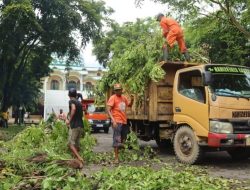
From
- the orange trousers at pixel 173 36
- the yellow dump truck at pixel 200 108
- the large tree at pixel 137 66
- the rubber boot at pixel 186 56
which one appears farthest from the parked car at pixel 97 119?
the orange trousers at pixel 173 36

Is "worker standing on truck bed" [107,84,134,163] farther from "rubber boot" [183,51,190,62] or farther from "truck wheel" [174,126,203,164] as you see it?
"rubber boot" [183,51,190,62]

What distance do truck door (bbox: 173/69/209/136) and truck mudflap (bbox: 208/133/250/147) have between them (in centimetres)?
24

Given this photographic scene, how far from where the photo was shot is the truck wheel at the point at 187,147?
1059 centimetres

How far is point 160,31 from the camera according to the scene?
1306cm

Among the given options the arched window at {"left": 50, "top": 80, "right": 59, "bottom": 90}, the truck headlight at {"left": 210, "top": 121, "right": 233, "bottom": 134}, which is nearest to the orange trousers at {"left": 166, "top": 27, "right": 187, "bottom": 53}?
the truck headlight at {"left": 210, "top": 121, "right": 233, "bottom": 134}

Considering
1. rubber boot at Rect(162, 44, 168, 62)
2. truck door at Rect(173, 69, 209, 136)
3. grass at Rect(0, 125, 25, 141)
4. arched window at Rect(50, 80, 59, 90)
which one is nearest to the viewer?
truck door at Rect(173, 69, 209, 136)

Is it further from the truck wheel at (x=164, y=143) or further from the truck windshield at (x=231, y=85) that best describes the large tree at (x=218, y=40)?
the truck windshield at (x=231, y=85)

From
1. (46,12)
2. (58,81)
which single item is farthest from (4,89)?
(58,81)

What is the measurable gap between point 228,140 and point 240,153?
76.7 inches

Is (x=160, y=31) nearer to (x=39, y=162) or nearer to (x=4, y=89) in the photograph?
(x=39, y=162)

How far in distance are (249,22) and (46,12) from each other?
14095 millimetres

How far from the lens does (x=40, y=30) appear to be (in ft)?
85.8

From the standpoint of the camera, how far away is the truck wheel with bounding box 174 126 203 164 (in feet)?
34.8

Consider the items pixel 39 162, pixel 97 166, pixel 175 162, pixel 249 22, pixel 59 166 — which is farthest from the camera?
pixel 249 22
